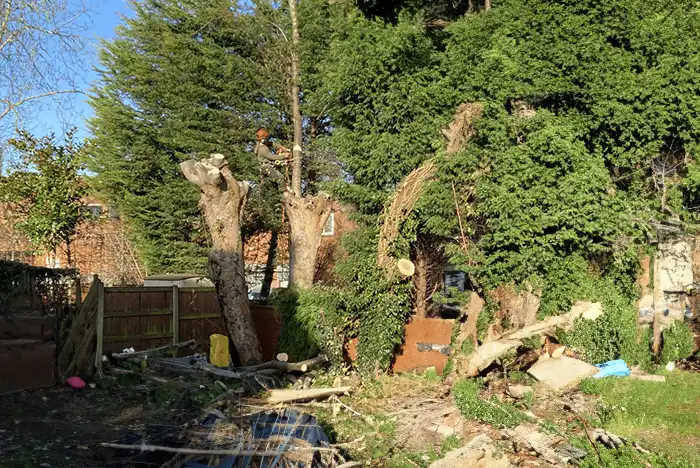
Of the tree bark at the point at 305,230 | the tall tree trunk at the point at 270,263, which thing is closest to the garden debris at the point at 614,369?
the tree bark at the point at 305,230

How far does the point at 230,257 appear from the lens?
12430 millimetres

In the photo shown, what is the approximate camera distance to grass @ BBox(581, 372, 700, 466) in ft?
25.3

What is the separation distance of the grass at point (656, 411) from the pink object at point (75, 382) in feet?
26.7

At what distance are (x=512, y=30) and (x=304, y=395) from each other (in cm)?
836

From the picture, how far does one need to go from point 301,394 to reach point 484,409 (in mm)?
2945

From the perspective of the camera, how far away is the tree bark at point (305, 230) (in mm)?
13828

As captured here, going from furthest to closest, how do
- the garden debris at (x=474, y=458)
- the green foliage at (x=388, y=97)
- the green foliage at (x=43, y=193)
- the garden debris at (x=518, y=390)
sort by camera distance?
1. the green foliage at (x=43, y=193)
2. the green foliage at (x=388, y=97)
3. the garden debris at (x=518, y=390)
4. the garden debris at (x=474, y=458)

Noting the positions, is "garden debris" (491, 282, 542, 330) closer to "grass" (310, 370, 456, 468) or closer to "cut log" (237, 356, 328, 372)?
"grass" (310, 370, 456, 468)

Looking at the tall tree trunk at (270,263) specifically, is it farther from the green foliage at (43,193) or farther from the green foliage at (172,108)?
the green foliage at (43,193)

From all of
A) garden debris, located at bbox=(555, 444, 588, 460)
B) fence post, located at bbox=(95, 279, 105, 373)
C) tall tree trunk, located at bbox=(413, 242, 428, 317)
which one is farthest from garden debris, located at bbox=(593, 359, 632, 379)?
fence post, located at bbox=(95, 279, 105, 373)

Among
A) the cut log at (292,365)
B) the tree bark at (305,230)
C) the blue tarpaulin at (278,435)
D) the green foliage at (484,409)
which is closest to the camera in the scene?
the blue tarpaulin at (278,435)

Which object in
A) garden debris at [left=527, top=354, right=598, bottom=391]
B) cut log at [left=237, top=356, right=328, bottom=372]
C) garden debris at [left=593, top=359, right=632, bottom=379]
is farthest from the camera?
cut log at [left=237, top=356, right=328, bottom=372]

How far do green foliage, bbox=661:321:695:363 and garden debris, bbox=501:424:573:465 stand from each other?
5832mm

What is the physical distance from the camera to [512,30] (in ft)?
41.9
